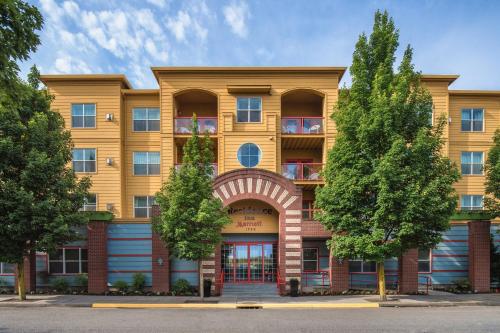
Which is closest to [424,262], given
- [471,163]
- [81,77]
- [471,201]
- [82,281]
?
[471,201]

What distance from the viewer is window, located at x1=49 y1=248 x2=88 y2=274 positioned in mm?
19297

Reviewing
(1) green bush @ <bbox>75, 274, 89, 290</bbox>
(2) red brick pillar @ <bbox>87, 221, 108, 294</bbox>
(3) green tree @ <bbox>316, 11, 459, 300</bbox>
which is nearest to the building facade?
(2) red brick pillar @ <bbox>87, 221, 108, 294</bbox>

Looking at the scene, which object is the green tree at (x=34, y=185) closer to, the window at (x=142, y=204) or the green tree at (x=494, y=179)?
the window at (x=142, y=204)

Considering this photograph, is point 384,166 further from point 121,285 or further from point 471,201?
point 471,201

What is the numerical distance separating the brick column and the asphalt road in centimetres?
325

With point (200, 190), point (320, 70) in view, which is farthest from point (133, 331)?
point (320, 70)

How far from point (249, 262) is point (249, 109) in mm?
10667

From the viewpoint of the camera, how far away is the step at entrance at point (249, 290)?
59.5ft

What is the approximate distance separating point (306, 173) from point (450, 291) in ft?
35.8

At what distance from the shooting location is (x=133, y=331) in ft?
38.2

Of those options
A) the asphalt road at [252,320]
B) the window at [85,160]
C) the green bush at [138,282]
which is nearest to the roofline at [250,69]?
the window at [85,160]

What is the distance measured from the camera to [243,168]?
19766 mm

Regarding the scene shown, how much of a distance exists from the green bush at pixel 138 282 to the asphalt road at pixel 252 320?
3268 millimetres

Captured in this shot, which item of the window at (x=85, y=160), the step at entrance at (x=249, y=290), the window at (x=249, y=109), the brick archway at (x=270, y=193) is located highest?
the window at (x=249, y=109)
